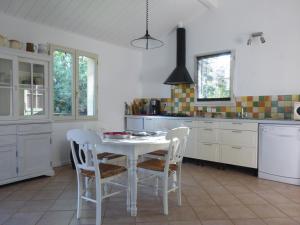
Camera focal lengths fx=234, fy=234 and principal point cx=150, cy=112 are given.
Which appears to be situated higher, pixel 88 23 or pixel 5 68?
pixel 88 23

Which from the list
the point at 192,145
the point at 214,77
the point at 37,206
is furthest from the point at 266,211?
the point at 214,77

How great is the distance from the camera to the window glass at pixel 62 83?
157 inches

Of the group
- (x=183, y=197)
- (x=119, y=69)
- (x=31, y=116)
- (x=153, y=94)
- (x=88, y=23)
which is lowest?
(x=183, y=197)

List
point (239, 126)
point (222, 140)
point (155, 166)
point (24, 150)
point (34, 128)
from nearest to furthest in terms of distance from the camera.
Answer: point (155, 166) < point (24, 150) < point (34, 128) < point (239, 126) < point (222, 140)

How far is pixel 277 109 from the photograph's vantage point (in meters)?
3.87

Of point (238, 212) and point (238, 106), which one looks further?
point (238, 106)

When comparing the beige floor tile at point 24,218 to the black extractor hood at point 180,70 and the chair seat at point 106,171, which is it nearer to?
the chair seat at point 106,171

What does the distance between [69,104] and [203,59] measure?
109 inches

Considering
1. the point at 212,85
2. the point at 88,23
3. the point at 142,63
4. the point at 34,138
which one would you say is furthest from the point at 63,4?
the point at 212,85

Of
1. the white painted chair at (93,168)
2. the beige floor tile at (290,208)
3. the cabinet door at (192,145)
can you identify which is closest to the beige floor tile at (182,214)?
the white painted chair at (93,168)

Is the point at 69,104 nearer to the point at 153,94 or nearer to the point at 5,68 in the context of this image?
the point at 5,68

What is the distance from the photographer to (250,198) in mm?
2736

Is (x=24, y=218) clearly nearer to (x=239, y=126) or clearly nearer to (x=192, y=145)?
(x=192, y=145)

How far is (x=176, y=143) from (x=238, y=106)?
233cm
